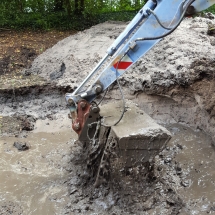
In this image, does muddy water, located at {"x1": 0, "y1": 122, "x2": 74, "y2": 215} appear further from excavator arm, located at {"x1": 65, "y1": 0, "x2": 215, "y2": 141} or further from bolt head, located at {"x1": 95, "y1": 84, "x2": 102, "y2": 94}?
bolt head, located at {"x1": 95, "y1": 84, "x2": 102, "y2": 94}

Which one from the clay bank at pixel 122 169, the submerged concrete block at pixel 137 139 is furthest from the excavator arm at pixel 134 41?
the clay bank at pixel 122 169

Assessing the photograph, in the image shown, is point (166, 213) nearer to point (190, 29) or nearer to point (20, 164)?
point (20, 164)

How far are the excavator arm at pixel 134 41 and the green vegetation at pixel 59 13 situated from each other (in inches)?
271

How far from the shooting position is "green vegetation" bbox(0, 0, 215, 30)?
9.92 metres

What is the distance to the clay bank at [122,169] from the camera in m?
3.50

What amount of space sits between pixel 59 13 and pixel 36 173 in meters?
8.59

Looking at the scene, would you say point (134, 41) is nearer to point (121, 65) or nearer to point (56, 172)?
point (121, 65)

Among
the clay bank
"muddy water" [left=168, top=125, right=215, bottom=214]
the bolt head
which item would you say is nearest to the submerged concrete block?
the clay bank

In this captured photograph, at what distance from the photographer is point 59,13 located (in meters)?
11.4

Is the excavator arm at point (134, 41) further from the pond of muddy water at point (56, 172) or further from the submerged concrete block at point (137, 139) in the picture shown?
the pond of muddy water at point (56, 172)

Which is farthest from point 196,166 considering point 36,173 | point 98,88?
point 36,173

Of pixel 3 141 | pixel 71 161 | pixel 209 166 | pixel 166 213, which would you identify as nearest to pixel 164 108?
pixel 209 166

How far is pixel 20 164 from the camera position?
4219mm

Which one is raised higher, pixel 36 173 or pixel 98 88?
pixel 98 88
